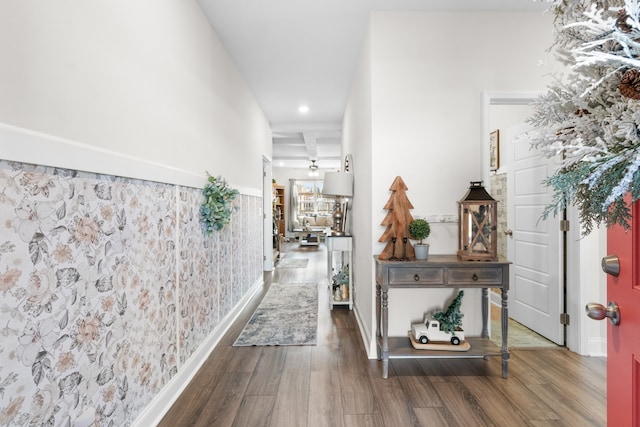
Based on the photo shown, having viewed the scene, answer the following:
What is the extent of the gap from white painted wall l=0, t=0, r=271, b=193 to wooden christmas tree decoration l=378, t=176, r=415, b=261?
1486 mm

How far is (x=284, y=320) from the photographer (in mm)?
3559

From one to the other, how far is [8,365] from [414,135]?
8.48 ft

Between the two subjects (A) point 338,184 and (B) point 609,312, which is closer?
(B) point 609,312

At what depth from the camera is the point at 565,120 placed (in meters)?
0.82

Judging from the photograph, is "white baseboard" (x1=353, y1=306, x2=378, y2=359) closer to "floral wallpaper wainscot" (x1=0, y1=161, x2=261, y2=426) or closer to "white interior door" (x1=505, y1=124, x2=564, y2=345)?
"floral wallpaper wainscot" (x1=0, y1=161, x2=261, y2=426)

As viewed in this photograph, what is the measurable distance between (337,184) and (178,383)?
248 cm

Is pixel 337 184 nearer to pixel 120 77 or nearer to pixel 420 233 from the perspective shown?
pixel 420 233

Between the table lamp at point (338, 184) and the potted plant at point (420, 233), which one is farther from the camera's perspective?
the table lamp at point (338, 184)

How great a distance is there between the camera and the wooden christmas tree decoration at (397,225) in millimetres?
2518

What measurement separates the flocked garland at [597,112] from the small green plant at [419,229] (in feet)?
5.22

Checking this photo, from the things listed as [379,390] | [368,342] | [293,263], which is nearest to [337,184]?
[368,342]

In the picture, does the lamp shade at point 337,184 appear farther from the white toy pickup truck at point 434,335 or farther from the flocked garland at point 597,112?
the flocked garland at point 597,112

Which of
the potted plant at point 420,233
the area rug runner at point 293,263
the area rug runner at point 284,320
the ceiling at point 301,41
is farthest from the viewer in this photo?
the area rug runner at point 293,263

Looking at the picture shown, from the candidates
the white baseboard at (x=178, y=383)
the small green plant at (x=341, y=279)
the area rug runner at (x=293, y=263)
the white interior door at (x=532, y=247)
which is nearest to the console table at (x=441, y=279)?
the white interior door at (x=532, y=247)
